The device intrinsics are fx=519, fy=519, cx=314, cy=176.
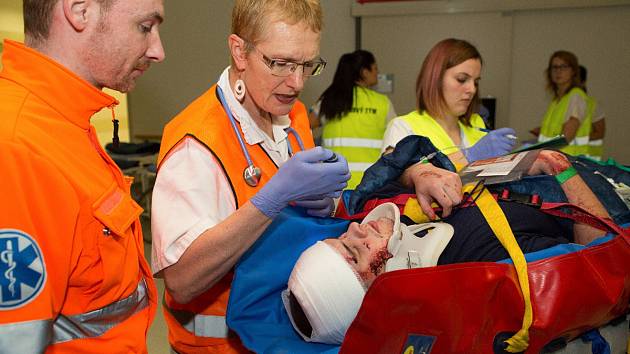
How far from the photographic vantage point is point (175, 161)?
1167 mm

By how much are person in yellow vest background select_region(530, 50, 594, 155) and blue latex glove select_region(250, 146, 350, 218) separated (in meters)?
3.20

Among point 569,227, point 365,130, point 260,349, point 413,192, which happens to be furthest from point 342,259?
point 365,130

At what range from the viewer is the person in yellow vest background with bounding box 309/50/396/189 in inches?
140

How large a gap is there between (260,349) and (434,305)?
1.37 ft

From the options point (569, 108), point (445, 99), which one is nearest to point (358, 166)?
point (445, 99)

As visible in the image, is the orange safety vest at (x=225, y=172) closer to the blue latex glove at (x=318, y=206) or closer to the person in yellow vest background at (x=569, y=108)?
the blue latex glove at (x=318, y=206)

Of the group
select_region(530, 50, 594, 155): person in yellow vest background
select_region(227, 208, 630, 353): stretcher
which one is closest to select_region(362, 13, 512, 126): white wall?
select_region(530, 50, 594, 155): person in yellow vest background

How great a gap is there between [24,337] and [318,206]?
0.83 m

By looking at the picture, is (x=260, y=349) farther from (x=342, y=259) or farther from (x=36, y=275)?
(x=36, y=275)

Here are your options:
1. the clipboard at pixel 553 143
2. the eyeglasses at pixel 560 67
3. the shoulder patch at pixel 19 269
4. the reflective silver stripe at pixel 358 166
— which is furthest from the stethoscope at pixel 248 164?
the eyeglasses at pixel 560 67

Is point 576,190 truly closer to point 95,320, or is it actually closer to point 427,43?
point 95,320

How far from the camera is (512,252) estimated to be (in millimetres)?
1235

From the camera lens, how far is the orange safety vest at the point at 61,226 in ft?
2.45

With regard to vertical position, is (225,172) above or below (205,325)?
above
